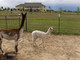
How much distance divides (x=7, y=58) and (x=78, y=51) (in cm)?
325

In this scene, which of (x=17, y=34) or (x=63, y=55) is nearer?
(x=17, y=34)

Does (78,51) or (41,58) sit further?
(78,51)

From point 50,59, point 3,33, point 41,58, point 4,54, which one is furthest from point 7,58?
point 50,59

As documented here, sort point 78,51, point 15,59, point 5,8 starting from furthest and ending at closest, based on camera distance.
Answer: point 5,8
point 78,51
point 15,59

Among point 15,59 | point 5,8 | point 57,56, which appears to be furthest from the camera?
point 5,8

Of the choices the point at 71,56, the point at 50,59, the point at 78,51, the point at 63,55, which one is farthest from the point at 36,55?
the point at 78,51

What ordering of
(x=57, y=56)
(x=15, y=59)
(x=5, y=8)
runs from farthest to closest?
(x=5, y=8)
(x=57, y=56)
(x=15, y=59)

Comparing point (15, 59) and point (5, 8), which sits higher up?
point (5, 8)

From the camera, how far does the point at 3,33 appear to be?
4.48 meters

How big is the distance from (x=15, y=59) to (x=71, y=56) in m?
2.32

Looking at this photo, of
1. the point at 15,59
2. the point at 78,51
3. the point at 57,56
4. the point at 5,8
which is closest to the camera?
the point at 15,59

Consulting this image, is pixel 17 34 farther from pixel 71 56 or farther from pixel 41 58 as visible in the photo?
pixel 71 56

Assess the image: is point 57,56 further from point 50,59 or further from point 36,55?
point 36,55

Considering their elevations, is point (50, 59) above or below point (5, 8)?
below
